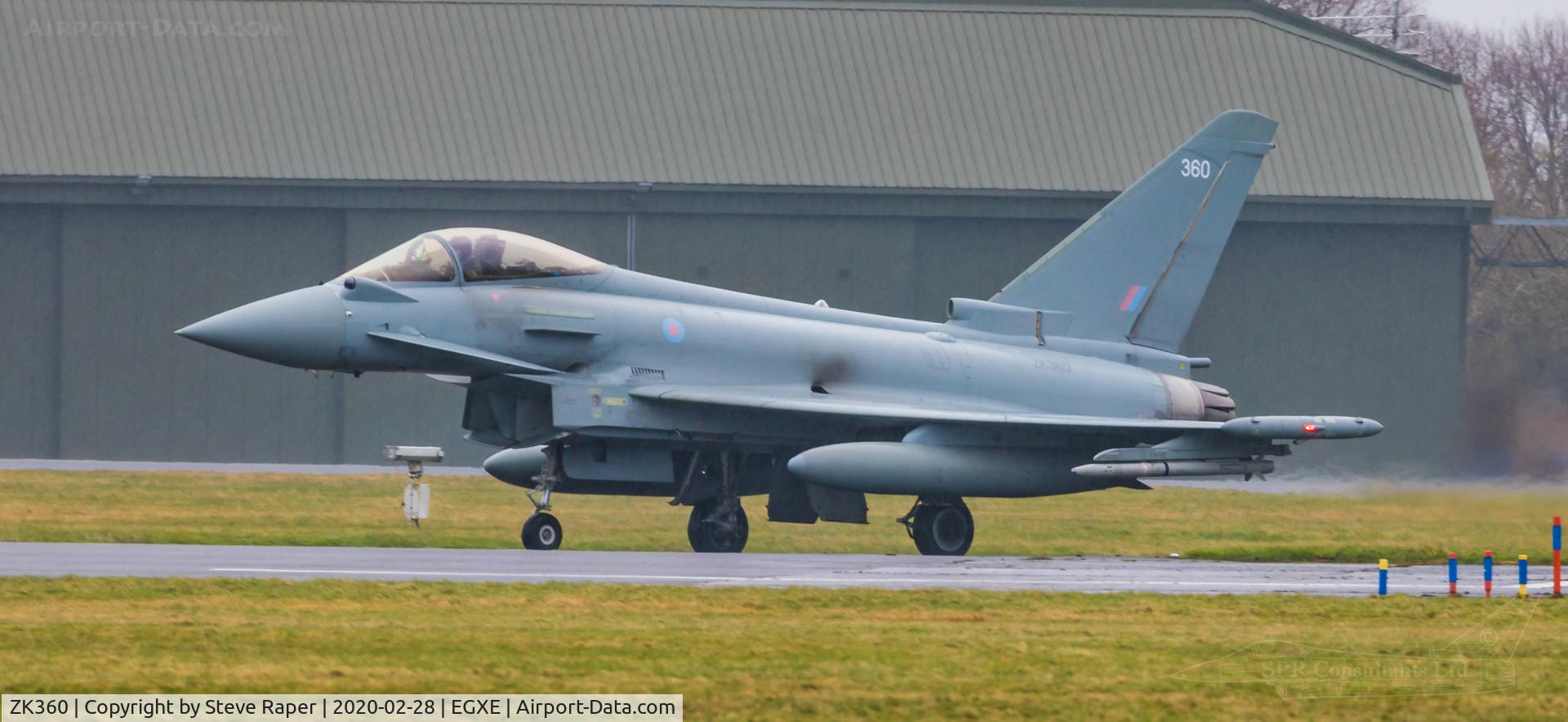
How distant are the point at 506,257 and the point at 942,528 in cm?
508

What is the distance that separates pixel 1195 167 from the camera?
70.9 feet

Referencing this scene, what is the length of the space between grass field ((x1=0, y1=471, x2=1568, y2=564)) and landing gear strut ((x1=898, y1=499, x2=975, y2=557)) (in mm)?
823

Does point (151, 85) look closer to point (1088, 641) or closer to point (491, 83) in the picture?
point (491, 83)

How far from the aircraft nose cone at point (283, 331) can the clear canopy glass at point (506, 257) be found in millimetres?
1343

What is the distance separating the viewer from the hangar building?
33531 millimetres

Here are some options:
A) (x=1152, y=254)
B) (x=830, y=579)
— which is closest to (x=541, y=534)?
(x=830, y=579)

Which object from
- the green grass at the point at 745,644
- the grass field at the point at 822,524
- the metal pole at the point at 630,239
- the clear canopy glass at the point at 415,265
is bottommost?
the green grass at the point at 745,644

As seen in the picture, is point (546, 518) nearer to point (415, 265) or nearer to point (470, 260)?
point (470, 260)

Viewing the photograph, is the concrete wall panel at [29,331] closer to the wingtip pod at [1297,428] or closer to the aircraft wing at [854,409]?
the aircraft wing at [854,409]

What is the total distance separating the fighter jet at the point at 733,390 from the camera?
17953 mm

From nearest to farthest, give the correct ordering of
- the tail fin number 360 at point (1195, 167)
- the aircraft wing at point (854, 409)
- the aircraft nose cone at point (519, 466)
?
1. the aircraft wing at point (854, 409)
2. the aircraft nose cone at point (519, 466)
3. the tail fin number 360 at point (1195, 167)

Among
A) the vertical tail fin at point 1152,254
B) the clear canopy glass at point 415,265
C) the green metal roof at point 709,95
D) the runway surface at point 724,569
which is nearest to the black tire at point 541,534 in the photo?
the runway surface at point 724,569

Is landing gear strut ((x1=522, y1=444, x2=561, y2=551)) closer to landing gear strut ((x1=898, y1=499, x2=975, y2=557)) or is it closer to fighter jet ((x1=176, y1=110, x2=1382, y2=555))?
fighter jet ((x1=176, y1=110, x2=1382, y2=555))

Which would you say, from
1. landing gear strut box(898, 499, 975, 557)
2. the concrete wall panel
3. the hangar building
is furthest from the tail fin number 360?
the concrete wall panel
